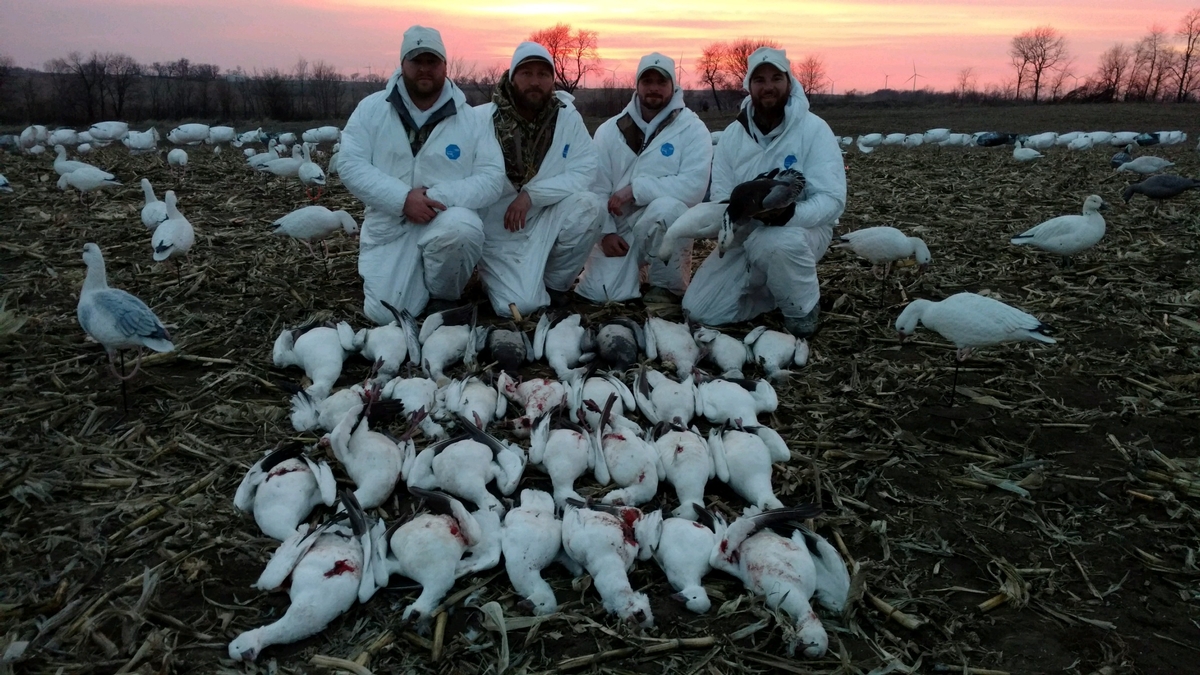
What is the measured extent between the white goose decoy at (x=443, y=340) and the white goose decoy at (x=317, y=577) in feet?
5.41

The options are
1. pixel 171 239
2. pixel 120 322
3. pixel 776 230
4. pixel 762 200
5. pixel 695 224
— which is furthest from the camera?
pixel 171 239

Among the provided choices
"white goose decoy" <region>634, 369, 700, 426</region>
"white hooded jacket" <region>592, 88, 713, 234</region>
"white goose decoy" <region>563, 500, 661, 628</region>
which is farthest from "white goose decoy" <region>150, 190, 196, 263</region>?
"white goose decoy" <region>563, 500, 661, 628</region>

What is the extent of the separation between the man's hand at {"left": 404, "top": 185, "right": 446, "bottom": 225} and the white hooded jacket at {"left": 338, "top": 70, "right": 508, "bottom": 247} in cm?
4

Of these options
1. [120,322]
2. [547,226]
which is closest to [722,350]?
[547,226]

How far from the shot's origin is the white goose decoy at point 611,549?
2.90 metres

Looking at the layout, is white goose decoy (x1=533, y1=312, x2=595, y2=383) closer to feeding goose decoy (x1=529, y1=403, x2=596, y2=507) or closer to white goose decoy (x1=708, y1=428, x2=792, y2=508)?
feeding goose decoy (x1=529, y1=403, x2=596, y2=507)

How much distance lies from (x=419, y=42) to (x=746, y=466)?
12.2 ft

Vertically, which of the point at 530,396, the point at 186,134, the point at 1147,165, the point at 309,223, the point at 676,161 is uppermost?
the point at 186,134

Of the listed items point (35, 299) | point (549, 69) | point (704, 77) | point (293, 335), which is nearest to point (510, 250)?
point (549, 69)

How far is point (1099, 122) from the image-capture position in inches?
1093

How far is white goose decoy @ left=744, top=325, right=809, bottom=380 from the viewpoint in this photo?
499cm

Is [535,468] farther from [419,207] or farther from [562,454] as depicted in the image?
[419,207]

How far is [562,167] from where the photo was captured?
6.14 meters

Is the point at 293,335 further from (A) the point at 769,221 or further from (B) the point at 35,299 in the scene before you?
(A) the point at 769,221
